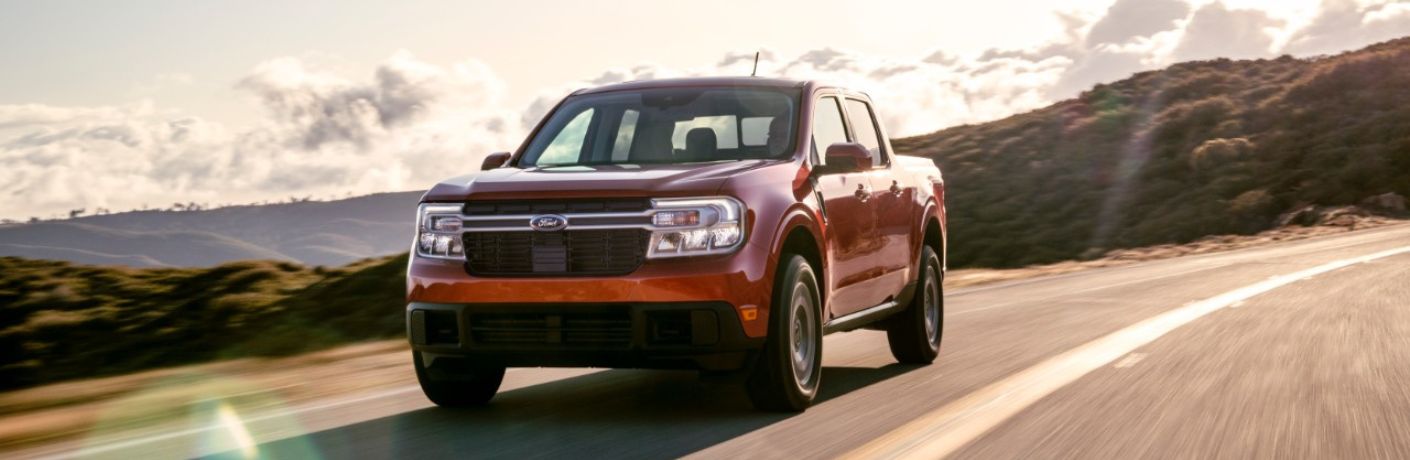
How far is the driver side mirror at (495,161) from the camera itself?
8609 mm

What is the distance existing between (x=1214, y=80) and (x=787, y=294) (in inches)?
3309

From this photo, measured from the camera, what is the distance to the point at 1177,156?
233 feet

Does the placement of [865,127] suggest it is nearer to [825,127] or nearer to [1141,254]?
[825,127]

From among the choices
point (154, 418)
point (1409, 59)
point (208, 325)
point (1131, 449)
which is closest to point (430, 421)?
point (154, 418)

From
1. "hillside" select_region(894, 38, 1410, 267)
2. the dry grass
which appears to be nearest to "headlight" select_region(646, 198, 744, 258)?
the dry grass

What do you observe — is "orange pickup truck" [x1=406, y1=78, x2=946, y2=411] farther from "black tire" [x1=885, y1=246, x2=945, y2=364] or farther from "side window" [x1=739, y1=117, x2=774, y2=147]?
"black tire" [x1=885, y1=246, x2=945, y2=364]

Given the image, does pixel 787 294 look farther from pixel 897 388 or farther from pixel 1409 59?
pixel 1409 59

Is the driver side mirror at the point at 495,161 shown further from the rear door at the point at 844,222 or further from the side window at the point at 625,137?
the rear door at the point at 844,222

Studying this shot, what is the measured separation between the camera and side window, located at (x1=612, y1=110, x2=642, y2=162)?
8953 millimetres

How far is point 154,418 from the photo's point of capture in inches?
330

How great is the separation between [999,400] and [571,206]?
2438mm

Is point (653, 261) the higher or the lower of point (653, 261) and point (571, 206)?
the lower

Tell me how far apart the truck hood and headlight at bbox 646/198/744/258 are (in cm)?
6

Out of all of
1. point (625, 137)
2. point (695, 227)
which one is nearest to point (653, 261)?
point (695, 227)
